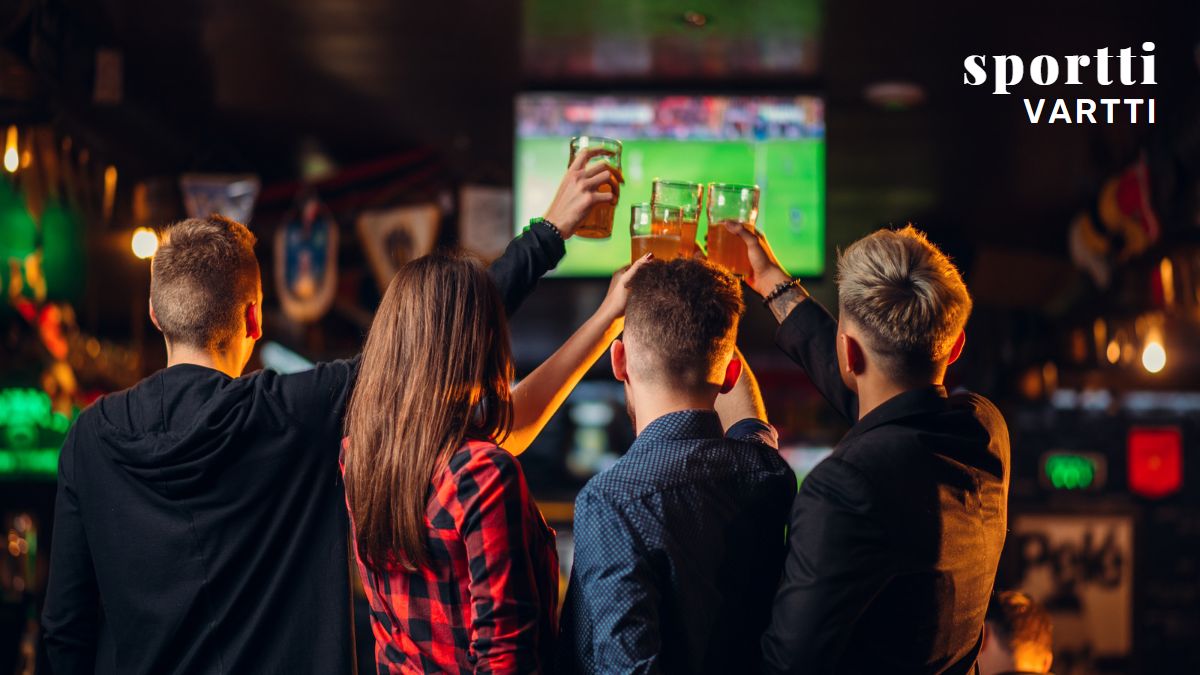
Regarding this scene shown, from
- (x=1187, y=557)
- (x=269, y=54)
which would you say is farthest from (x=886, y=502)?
(x=1187, y=557)

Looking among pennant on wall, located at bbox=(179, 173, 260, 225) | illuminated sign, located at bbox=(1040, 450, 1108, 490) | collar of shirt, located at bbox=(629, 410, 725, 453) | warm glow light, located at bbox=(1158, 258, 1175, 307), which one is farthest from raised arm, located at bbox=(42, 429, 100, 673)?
illuminated sign, located at bbox=(1040, 450, 1108, 490)

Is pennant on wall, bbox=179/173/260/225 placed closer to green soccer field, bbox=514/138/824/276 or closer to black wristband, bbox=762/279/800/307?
green soccer field, bbox=514/138/824/276

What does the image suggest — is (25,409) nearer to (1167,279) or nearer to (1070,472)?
(1167,279)

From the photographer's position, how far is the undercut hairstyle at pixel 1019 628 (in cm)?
305

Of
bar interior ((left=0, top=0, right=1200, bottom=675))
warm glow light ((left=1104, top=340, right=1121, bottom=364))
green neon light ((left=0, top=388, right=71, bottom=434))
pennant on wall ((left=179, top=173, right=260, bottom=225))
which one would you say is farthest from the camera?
green neon light ((left=0, top=388, right=71, bottom=434))

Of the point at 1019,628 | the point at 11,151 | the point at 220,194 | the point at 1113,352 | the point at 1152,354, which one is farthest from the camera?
the point at 1152,354

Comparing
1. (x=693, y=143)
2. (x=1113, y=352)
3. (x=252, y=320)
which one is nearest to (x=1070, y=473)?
(x=1113, y=352)

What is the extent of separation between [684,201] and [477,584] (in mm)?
868

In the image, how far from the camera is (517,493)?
188 centimetres

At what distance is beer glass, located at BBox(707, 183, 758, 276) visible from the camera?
2.33 m

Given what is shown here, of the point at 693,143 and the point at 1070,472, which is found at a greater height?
the point at 693,143

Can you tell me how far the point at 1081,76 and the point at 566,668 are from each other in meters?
2.95

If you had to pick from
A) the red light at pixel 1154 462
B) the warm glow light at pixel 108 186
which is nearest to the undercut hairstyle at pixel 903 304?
the warm glow light at pixel 108 186

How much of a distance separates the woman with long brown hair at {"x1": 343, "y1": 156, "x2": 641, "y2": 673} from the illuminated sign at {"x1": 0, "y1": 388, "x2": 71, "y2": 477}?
6.09m
